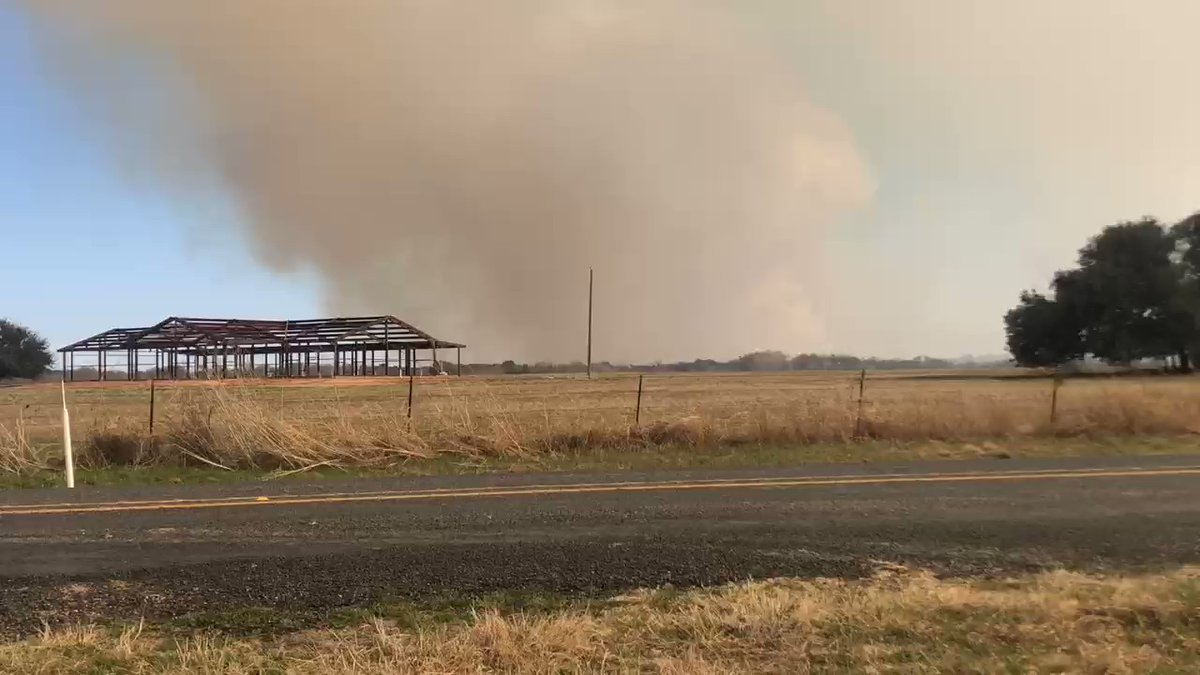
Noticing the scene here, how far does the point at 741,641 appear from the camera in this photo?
442 centimetres

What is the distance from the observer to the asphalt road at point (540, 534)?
19.6 ft

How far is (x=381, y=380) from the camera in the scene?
5369cm

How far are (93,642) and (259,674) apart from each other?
4.21 ft

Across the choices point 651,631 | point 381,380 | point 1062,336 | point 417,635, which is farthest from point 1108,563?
point 1062,336

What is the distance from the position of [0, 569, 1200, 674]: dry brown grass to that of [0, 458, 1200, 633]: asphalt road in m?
0.81

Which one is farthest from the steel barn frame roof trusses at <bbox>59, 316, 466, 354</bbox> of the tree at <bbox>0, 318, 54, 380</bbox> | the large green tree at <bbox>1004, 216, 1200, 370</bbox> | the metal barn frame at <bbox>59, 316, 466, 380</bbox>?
the large green tree at <bbox>1004, 216, 1200, 370</bbox>

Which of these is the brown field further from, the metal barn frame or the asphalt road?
the metal barn frame

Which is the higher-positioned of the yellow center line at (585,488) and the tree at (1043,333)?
the tree at (1043,333)

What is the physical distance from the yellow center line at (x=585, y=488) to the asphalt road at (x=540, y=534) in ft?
0.17

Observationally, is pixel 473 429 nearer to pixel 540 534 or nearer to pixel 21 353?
pixel 540 534

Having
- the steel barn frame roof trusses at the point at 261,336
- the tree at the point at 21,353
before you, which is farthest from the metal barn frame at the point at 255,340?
the tree at the point at 21,353

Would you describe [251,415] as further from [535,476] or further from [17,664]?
[17,664]

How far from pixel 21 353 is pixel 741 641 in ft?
329

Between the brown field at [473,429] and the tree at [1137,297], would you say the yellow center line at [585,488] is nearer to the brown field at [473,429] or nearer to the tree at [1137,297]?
the brown field at [473,429]
